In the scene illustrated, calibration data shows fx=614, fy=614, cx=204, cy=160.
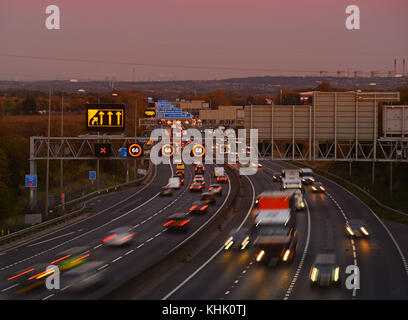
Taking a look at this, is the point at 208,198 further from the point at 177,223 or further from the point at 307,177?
the point at 307,177

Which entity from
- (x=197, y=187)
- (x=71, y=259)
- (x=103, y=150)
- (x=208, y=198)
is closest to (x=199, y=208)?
(x=208, y=198)

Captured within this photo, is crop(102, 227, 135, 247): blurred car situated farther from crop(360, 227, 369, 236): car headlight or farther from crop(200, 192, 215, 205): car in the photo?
crop(200, 192, 215, 205): car

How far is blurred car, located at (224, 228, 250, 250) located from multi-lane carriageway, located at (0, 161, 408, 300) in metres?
0.70

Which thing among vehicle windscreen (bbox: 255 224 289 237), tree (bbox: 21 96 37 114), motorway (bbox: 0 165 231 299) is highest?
tree (bbox: 21 96 37 114)

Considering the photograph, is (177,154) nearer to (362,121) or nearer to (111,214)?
(111,214)

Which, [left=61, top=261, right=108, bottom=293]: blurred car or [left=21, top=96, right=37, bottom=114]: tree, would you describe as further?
[left=21, top=96, right=37, bottom=114]: tree

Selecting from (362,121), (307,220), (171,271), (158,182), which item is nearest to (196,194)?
(158,182)

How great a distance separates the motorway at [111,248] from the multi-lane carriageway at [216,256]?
2.4 inches

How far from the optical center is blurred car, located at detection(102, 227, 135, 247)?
131ft

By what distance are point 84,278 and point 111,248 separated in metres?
10.9

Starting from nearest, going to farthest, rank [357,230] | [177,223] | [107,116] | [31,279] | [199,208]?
[31,279], [357,230], [107,116], [177,223], [199,208]

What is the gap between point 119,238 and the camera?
133ft

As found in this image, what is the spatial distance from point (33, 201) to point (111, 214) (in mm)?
7114

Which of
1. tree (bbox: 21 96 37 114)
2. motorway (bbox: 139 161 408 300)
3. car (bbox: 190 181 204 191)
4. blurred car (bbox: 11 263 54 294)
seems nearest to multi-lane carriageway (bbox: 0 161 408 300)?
motorway (bbox: 139 161 408 300)
